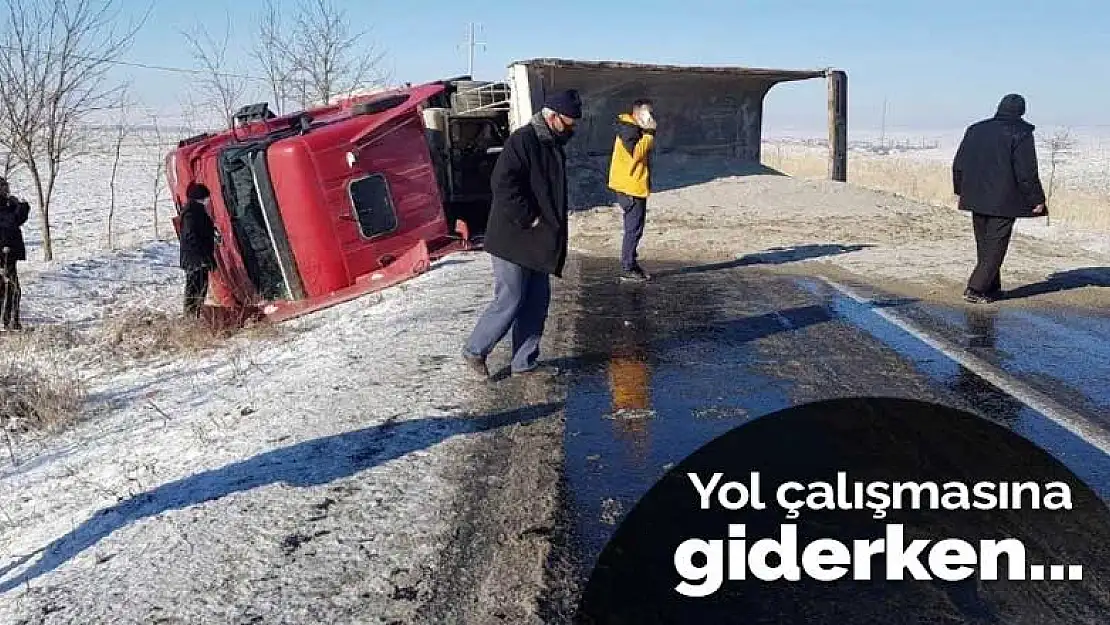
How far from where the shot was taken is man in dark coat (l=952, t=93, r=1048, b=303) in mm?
7395

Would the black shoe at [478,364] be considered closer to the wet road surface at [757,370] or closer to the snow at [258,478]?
the snow at [258,478]

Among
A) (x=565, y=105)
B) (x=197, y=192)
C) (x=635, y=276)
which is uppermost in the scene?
(x=565, y=105)

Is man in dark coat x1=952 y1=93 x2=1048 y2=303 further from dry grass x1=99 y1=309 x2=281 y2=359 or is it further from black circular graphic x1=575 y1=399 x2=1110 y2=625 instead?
dry grass x1=99 y1=309 x2=281 y2=359

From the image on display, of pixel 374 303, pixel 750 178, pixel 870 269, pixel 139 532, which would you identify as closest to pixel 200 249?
pixel 374 303

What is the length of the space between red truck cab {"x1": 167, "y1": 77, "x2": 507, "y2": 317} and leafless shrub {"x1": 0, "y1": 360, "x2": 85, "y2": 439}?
2454 millimetres

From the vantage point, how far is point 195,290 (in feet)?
32.7

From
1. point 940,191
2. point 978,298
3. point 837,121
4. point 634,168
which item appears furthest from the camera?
point 940,191

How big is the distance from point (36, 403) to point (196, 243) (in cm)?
305

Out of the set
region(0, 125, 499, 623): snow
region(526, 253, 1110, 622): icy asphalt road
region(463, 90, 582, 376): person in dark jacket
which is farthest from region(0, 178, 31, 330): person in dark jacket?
region(463, 90, 582, 376): person in dark jacket

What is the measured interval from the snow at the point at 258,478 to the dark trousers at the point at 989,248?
438 centimetres

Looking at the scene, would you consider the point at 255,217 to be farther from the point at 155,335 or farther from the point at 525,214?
the point at 525,214

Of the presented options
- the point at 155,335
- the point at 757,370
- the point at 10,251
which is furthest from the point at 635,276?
the point at 10,251

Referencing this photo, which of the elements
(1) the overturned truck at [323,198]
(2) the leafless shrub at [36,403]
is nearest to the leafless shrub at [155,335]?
(1) the overturned truck at [323,198]

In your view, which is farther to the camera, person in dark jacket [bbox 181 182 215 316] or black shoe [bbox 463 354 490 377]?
person in dark jacket [bbox 181 182 215 316]
